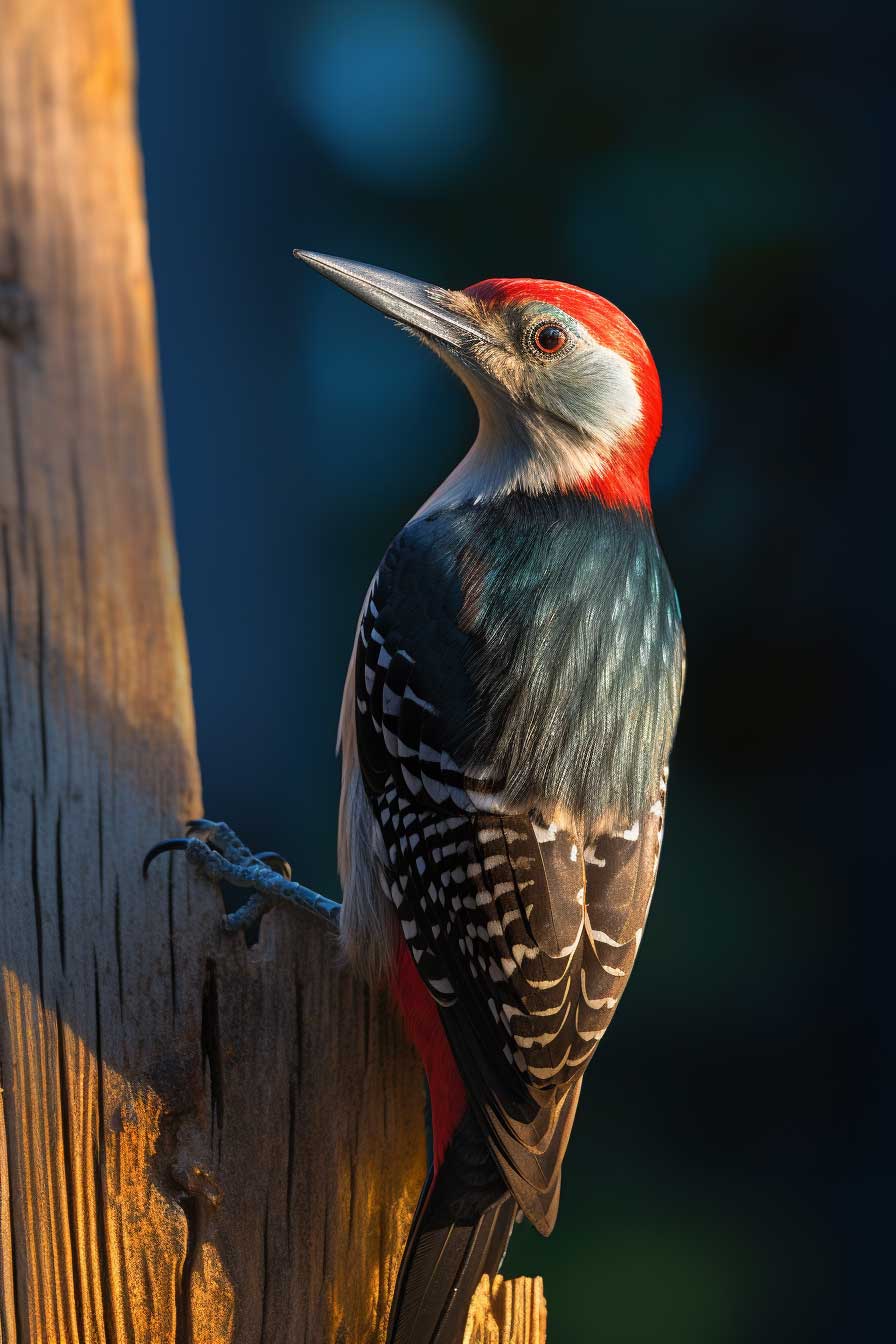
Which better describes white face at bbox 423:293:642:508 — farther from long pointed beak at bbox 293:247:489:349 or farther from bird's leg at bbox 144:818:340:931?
bird's leg at bbox 144:818:340:931

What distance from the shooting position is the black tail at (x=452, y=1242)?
193 centimetres

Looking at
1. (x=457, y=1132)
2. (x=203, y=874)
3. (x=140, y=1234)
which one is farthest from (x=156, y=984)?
(x=457, y=1132)

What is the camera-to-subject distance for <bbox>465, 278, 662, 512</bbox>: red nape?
2.55m

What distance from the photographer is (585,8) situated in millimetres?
4395

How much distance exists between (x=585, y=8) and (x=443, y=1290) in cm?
398

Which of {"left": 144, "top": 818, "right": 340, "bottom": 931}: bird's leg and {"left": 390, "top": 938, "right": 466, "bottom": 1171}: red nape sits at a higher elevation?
{"left": 144, "top": 818, "right": 340, "bottom": 931}: bird's leg

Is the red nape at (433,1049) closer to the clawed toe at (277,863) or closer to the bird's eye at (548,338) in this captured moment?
the clawed toe at (277,863)

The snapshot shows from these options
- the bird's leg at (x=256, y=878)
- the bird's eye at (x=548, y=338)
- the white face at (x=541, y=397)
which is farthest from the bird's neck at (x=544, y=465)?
the bird's leg at (x=256, y=878)

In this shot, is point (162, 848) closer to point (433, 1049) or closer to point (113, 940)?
point (113, 940)

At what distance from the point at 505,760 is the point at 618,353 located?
0.89 m

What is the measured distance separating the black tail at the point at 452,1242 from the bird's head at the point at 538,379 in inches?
49.0

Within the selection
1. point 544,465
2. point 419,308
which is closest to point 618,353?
point 544,465

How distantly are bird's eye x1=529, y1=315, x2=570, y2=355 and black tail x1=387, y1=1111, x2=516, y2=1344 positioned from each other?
1.49m

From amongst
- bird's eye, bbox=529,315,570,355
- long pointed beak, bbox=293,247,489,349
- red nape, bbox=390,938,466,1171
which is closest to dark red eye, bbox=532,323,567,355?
bird's eye, bbox=529,315,570,355
